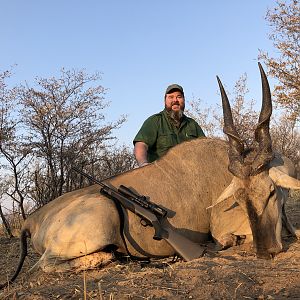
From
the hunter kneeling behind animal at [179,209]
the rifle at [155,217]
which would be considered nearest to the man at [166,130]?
the hunter kneeling behind animal at [179,209]

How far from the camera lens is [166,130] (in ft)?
18.6

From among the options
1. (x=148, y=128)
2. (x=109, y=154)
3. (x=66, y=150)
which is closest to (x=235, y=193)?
(x=148, y=128)

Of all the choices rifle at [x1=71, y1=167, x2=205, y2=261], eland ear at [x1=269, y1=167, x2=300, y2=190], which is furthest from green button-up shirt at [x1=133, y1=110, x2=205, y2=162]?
eland ear at [x1=269, y1=167, x2=300, y2=190]

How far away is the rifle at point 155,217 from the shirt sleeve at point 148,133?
1267 mm

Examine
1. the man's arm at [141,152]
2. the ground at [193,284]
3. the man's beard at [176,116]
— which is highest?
the man's beard at [176,116]

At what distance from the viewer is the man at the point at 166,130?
5.54 meters

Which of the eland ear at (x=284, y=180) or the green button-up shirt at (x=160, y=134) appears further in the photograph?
the green button-up shirt at (x=160, y=134)

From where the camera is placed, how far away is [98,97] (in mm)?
12180

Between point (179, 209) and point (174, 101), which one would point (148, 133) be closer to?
point (174, 101)

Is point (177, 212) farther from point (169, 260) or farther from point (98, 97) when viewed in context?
point (98, 97)

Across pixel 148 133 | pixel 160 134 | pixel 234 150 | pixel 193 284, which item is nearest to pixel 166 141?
pixel 160 134

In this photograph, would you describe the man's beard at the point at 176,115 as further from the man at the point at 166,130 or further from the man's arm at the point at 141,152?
the man's arm at the point at 141,152

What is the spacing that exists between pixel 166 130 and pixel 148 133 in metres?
0.24

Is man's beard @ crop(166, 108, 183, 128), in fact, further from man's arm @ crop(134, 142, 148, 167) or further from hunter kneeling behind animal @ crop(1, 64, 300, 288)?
hunter kneeling behind animal @ crop(1, 64, 300, 288)
